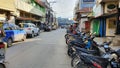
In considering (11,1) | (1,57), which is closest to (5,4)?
(11,1)

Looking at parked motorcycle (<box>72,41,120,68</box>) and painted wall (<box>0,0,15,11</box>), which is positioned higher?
painted wall (<box>0,0,15,11</box>)

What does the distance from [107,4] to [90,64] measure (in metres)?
19.9

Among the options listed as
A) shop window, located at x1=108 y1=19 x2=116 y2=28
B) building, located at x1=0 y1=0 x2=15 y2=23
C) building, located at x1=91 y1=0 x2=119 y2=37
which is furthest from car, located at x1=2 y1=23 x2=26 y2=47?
shop window, located at x1=108 y1=19 x2=116 y2=28

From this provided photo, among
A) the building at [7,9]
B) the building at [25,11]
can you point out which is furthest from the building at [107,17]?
the building at [25,11]

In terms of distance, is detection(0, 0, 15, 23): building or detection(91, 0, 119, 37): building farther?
detection(0, 0, 15, 23): building

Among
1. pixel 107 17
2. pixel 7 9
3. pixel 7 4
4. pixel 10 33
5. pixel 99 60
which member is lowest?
pixel 99 60

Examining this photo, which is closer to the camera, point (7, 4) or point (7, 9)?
point (7, 9)

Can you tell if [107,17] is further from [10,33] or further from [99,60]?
[99,60]

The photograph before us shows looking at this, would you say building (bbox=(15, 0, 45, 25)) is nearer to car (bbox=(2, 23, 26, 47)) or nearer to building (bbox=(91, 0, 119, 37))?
building (bbox=(91, 0, 119, 37))


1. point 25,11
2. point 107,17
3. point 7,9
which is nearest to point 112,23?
point 107,17

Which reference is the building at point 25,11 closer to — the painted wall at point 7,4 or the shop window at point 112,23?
the painted wall at point 7,4

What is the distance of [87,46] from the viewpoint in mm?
12930

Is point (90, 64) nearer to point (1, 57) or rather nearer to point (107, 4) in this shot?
point (1, 57)

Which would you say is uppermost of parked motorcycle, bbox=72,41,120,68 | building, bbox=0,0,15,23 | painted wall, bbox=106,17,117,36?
building, bbox=0,0,15,23
